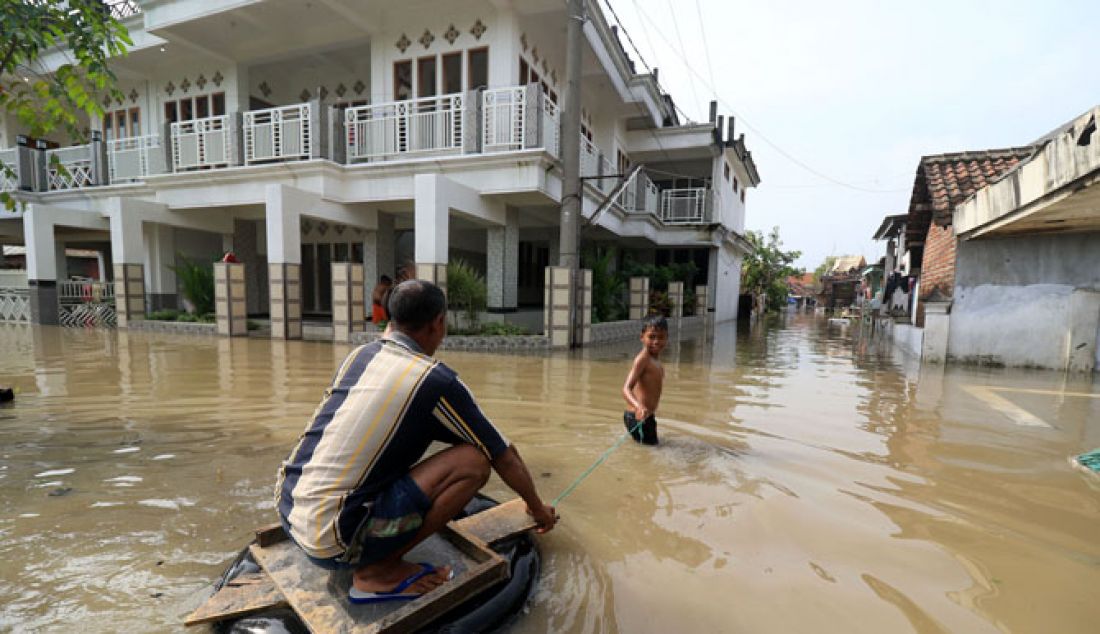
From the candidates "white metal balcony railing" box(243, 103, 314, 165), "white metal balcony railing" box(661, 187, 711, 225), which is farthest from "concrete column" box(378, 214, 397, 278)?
"white metal balcony railing" box(661, 187, 711, 225)

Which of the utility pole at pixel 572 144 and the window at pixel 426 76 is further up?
the window at pixel 426 76

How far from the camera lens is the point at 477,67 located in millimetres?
11477

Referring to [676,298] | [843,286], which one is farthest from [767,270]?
[676,298]

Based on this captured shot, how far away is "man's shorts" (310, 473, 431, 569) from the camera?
1.74 meters

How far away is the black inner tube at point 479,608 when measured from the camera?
5.75 ft

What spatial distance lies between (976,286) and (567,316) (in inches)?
275

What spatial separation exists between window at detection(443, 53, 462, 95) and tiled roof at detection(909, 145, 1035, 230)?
32.4 ft

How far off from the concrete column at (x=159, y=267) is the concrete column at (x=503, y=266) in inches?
368

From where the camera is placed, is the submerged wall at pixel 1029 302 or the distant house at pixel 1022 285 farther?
the submerged wall at pixel 1029 302

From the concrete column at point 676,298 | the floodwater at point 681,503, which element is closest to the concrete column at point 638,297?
the concrete column at point 676,298

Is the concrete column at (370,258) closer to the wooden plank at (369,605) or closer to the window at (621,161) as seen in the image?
the window at (621,161)

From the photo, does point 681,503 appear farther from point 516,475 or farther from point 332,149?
point 332,149

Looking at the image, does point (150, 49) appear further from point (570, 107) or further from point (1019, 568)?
point (1019, 568)

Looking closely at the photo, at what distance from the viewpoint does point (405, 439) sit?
1.76 metres
